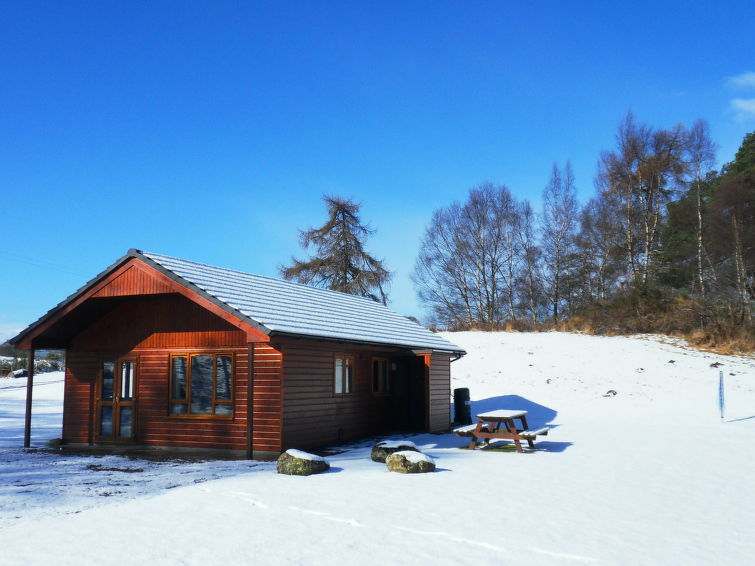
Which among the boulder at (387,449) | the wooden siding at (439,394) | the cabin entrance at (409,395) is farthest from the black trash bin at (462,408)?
the boulder at (387,449)

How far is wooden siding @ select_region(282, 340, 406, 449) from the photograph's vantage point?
13094mm

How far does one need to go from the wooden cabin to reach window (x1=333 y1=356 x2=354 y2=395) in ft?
0.15

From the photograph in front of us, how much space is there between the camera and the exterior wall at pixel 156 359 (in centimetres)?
1348

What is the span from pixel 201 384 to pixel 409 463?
18.0 ft

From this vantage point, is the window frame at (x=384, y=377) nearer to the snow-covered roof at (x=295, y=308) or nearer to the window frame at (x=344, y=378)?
the snow-covered roof at (x=295, y=308)

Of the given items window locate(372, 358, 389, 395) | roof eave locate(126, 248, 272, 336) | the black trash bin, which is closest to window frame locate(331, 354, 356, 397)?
window locate(372, 358, 389, 395)

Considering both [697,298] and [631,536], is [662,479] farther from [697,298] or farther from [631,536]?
[697,298]

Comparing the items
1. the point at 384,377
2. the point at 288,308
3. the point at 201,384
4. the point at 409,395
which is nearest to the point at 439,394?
the point at 409,395

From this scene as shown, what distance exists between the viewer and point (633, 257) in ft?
117

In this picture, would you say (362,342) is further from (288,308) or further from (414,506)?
(414,506)

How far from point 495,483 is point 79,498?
5.89 meters

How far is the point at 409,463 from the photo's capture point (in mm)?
10570

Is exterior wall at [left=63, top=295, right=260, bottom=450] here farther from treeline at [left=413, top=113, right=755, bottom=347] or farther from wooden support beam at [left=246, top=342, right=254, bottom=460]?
treeline at [left=413, top=113, right=755, bottom=347]

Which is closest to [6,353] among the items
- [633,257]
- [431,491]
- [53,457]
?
[53,457]
